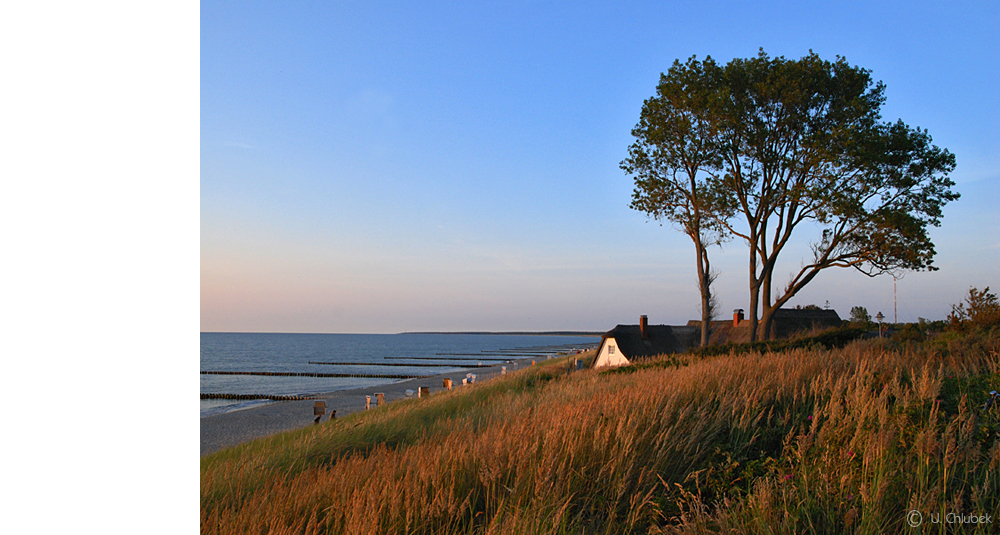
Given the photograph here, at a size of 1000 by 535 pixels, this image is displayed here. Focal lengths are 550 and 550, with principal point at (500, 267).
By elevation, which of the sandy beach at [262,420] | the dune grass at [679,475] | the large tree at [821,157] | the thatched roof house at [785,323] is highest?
the large tree at [821,157]

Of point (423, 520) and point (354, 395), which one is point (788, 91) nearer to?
point (423, 520)

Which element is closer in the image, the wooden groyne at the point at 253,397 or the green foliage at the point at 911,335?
the green foliage at the point at 911,335

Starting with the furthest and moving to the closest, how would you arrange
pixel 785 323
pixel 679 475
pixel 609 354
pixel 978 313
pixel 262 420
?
pixel 609 354 → pixel 785 323 → pixel 262 420 → pixel 978 313 → pixel 679 475

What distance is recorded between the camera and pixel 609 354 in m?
36.0

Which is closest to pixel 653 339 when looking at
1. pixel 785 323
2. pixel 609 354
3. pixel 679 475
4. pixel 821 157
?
pixel 609 354

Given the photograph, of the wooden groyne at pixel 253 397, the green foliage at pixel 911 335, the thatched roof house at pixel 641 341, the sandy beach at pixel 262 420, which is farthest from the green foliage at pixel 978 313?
the wooden groyne at pixel 253 397

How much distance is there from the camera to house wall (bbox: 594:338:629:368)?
3478cm

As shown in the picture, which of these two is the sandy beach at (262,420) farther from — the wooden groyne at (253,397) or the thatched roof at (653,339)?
the thatched roof at (653,339)

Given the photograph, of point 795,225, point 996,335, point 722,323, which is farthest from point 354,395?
point 996,335

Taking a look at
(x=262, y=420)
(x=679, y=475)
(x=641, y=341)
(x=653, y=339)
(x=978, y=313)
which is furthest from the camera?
(x=653, y=339)

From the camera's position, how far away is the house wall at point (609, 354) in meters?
34.8

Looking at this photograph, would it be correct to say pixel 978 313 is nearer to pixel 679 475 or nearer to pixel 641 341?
pixel 679 475

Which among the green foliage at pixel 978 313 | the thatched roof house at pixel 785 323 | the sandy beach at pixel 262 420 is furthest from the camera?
the thatched roof house at pixel 785 323

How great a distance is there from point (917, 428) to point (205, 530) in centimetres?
495
